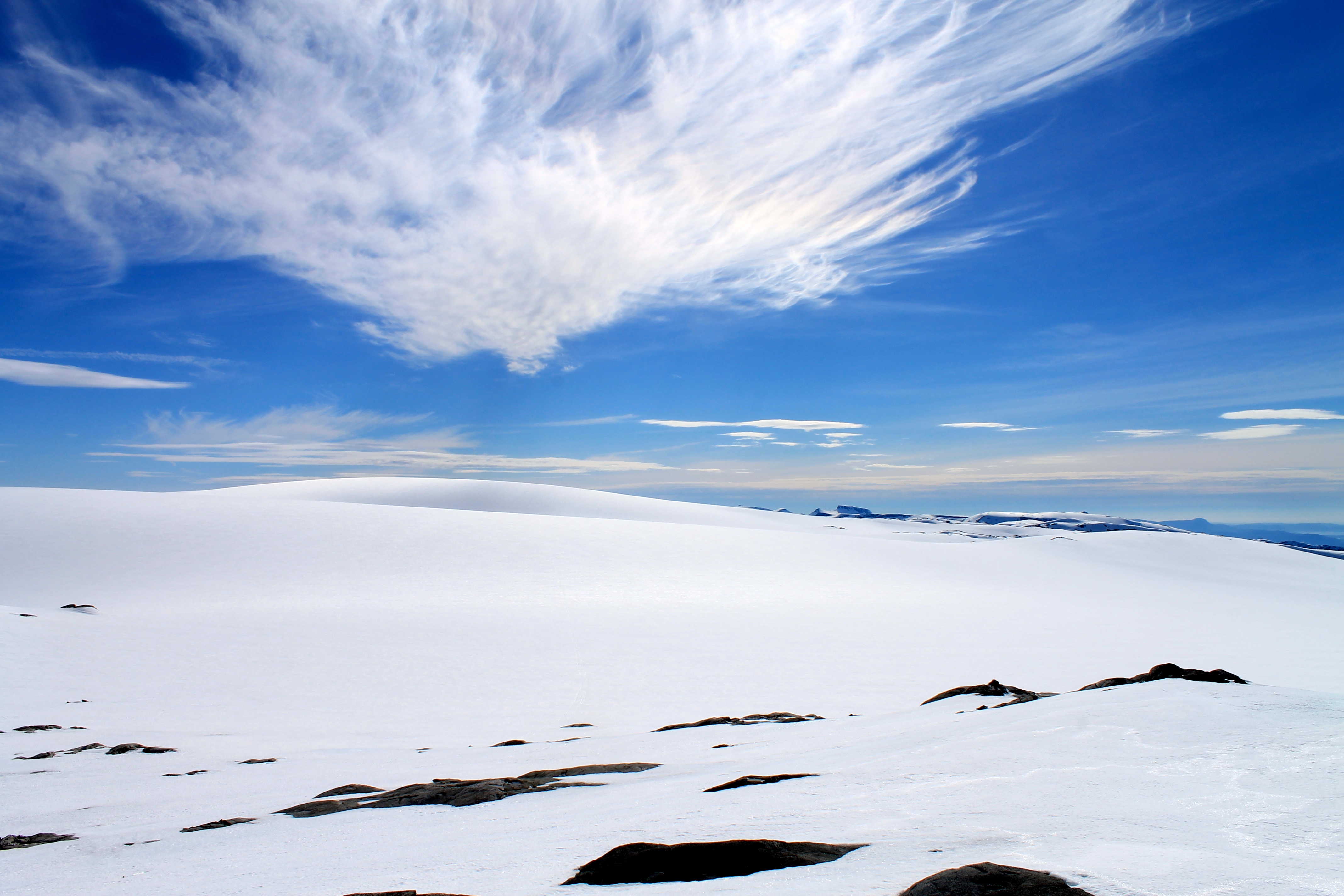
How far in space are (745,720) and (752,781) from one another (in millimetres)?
5593

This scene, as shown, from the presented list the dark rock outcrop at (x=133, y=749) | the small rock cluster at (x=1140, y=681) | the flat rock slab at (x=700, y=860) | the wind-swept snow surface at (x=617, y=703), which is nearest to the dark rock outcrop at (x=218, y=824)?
the wind-swept snow surface at (x=617, y=703)

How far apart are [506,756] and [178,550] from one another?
101 feet

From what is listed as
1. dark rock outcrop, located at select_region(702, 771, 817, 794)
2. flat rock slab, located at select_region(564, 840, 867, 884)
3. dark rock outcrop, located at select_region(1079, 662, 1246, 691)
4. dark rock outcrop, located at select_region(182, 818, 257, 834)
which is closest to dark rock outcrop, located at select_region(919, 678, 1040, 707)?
dark rock outcrop, located at select_region(1079, 662, 1246, 691)

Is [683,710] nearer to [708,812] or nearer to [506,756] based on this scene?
[506,756]

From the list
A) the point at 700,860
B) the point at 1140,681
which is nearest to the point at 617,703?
the point at 1140,681

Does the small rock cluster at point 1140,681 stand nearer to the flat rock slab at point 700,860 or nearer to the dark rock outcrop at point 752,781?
the dark rock outcrop at point 752,781

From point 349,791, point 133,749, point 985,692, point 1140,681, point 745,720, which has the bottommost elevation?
point 133,749

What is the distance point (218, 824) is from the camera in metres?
6.22

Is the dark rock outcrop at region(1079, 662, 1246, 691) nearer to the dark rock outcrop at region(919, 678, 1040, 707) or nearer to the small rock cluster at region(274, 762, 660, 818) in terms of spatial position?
the dark rock outcrop at region(919, 678, 1040, 707)

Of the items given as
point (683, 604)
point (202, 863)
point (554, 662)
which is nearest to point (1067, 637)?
point (683, 604)

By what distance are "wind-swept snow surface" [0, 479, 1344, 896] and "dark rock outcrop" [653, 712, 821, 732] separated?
425mm

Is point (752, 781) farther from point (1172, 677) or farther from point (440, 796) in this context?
point (1172, 677)

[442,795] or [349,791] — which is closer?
[442,795]

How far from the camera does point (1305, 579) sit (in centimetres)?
4069
